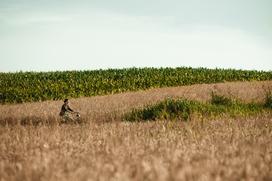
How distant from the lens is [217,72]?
44.2m

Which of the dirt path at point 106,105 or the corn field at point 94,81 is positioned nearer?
the dirt path at point 106,105

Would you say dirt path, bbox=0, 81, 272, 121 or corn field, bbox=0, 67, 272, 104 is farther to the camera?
corn field, bbox=0, 67, 272, 104

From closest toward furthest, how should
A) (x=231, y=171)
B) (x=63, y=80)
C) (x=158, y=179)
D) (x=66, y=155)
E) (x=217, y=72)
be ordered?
1. (x=158, y=179)
2. (x=231, y=171)
3. (x=66, y=155)
4. (x=63, y=80)
5. (x=217, y=72)

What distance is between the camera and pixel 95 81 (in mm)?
35938

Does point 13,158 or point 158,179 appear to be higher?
point 158,179

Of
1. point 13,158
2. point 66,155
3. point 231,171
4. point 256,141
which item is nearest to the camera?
point 231,171

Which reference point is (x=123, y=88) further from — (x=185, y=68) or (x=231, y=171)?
(x=231, y=171)

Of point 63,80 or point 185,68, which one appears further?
point 185,68

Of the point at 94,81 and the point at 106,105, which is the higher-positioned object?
the point at 94,81

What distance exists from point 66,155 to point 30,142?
1.46m

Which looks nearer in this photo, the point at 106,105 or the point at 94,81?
the point at 106,105

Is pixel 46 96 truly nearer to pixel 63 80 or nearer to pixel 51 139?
pixel 63 80

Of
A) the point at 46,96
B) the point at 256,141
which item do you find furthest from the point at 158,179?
the point at 46,96

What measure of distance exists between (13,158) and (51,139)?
1.09 metres
